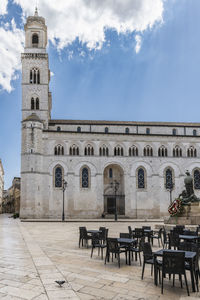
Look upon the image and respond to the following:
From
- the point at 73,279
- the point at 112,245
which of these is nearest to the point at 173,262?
the point at 73,279

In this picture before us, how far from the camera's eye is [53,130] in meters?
49.2

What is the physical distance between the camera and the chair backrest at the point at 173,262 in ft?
23.5

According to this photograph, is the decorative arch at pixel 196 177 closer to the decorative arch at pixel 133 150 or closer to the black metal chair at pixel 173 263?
the decorative arch at pixel 133 150

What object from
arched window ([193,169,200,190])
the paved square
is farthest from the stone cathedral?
the paved square

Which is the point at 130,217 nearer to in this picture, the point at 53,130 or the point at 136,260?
the point at 53,130

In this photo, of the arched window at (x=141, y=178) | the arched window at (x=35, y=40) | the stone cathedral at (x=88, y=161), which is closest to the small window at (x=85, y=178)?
the stone cathedral at (x=88, y=161)

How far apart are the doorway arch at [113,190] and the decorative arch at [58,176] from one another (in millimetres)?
7840

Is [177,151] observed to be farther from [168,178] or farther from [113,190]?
[113,190]

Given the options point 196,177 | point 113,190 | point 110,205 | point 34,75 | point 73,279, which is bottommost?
point 110,205

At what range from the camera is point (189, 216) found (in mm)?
21297

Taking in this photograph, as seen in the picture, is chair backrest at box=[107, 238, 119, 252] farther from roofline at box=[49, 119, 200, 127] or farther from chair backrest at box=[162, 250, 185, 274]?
roofline at box=[49, 119, 200, 127]

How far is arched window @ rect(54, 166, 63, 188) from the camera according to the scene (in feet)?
152

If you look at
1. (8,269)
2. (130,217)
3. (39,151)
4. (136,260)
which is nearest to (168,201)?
(130,217)

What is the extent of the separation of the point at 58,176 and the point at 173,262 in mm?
40342
